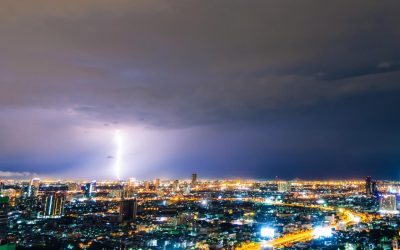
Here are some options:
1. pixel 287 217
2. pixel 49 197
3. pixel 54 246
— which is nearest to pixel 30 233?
pixel 54 246

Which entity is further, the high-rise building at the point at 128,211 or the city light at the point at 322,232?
the high-rise building at the point at 128,211

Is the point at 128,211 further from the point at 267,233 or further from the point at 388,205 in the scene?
the point at 388,205

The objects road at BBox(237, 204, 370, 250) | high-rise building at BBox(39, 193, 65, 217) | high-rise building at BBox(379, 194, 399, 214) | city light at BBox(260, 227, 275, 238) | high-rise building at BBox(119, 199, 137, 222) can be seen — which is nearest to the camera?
road at BBox(237, 204, 370, 250)

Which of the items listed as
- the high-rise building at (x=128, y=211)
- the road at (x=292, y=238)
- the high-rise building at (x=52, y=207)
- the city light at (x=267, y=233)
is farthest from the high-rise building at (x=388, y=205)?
the high-rise building at (x=52, y=207)

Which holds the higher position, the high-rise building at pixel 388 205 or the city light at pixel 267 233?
the high-rise building at pixel 388 205

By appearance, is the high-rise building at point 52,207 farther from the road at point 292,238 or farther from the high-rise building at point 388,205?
the high-rise building at point 388,205

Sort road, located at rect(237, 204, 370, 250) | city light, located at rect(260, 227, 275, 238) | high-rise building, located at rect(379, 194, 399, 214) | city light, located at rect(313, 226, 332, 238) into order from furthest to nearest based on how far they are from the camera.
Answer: high-rise building, located at rect(379, 194, 399, 214), city light, located at rect(260, 227, 275, 238), city light, located at rect(313, 226, 332, 238), road, located at rect(237, 204, 370, 250)

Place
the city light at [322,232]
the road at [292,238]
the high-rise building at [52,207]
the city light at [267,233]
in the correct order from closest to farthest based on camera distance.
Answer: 1. the road at [292,238]
2. the city light at [322,232]
3. the city light at [267,233]
4. the high-rise building at [52,207]

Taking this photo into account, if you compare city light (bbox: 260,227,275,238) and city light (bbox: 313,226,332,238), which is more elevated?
city light (bbox: 313,226,332,238)

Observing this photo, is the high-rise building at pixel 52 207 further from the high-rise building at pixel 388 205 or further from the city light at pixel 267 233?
the high-rise building at pixel 388 205

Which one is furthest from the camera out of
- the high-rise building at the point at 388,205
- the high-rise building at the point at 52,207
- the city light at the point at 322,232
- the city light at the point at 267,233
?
the high-rise building at the point at 388,205

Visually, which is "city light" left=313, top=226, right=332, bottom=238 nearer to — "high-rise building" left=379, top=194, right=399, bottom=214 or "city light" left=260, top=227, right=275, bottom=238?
"city light" left=260, top=227, right=275, bottom=238

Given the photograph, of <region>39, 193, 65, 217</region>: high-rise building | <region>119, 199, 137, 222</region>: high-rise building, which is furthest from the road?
<region>39, 193, 65, 217</region>: high-rise building
